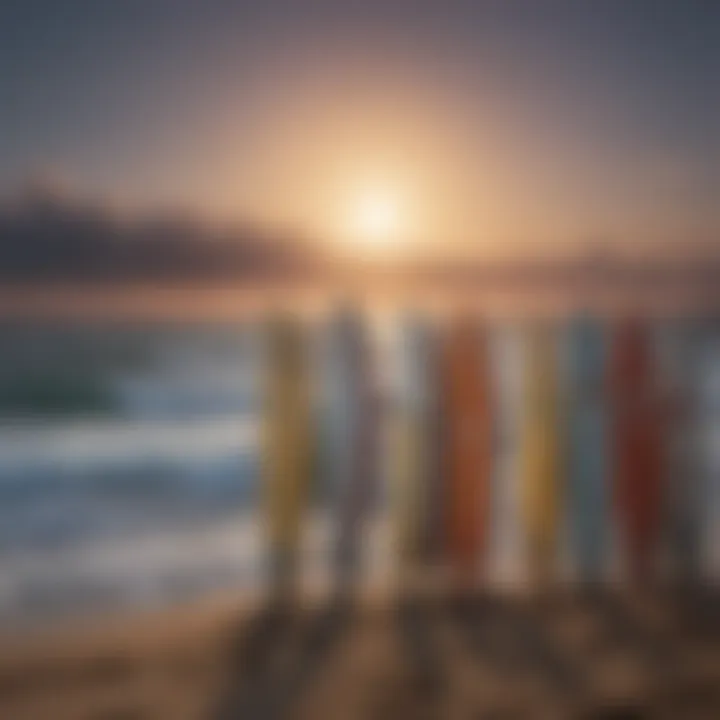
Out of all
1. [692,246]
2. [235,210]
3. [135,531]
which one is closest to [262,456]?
[135,531]

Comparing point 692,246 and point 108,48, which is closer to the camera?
point 108,48

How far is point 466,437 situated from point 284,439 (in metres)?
0.19

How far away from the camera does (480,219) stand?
126 cm

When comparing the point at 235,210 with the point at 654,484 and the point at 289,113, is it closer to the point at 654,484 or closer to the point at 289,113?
the point at 289,113

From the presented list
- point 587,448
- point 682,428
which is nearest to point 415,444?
point 587,448

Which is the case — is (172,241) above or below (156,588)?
above

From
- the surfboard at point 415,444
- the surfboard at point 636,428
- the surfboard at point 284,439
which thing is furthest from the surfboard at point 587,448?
the surfboard at point 284,439

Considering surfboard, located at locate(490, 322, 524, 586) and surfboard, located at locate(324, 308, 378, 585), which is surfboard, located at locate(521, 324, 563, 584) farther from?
surfboard, located at locate(324, 308, 378, 585)

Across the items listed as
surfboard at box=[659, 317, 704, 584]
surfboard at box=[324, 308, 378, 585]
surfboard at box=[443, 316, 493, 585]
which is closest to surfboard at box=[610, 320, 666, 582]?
surfboard at box=[659, 317, 704, 584]

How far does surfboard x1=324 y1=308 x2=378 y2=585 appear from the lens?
120cm

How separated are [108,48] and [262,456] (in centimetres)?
44

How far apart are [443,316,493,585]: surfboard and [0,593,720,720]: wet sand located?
78 mm

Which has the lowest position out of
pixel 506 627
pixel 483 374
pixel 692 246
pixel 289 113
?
pixel 506 627

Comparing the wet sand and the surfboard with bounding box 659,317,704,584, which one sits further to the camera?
the surfboard with bounding box 659,317,704,584
